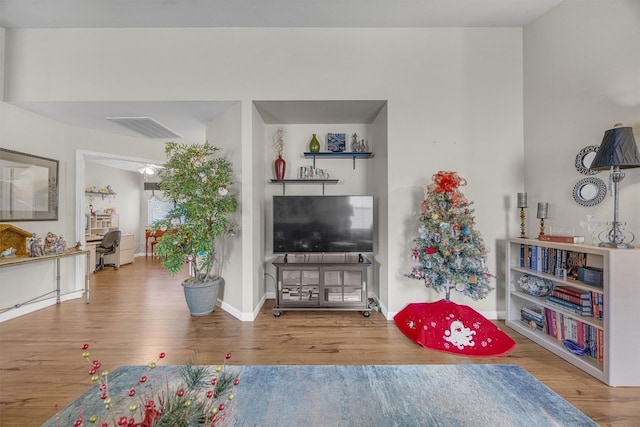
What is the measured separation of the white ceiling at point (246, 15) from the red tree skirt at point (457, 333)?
2357 mm

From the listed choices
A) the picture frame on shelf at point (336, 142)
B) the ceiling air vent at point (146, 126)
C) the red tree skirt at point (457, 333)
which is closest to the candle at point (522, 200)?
the red tree skirt at point (457, 333)

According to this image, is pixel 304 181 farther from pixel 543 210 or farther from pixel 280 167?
pixel 543 210

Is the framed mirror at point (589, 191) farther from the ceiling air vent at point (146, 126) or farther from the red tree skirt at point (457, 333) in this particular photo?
the ceiling air vent at point (146, 126)

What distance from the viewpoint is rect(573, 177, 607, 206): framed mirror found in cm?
229

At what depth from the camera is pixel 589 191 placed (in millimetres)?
2363

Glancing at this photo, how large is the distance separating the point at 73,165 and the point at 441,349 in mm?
5137

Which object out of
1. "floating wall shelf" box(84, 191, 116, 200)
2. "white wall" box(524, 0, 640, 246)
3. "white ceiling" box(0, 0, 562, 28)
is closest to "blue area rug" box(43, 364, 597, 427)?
"white wall" box(524, 0, 640, 246)

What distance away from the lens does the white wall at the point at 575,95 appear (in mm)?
2150

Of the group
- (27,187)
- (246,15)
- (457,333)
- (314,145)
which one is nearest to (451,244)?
(457,333)

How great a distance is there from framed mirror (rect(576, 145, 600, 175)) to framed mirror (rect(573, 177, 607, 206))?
7cm

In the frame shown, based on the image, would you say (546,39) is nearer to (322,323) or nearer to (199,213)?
(322,323)

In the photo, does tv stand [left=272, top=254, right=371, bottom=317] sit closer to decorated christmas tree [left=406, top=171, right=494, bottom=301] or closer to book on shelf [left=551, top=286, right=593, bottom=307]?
decorated christmas tree [left=406, top=171, right=494, bottom=301]

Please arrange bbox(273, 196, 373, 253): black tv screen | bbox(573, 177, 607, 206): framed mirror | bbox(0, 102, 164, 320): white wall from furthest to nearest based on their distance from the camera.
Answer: bbox(273, 196, 373, 253): black tv screen → bbox(0, 102, 164, 320): white wall → bbox(573, 177, 607, 206): framed mirror

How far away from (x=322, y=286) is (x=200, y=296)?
1.40 meters
